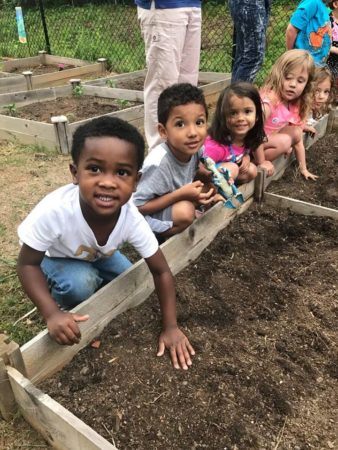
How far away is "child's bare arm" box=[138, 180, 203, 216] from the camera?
2.59m

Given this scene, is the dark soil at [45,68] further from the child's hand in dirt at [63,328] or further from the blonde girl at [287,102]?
the child's hand in dirt at [63,328]

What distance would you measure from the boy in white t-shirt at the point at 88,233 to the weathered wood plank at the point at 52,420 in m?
0.22

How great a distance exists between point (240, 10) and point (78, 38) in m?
7.75

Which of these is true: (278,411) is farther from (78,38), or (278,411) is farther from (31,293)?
(78,38)

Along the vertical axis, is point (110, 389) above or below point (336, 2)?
below

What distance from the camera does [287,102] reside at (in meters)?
3.75

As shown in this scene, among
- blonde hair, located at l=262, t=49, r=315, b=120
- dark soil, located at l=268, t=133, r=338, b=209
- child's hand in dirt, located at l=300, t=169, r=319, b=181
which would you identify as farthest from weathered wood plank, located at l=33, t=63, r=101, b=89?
child's hand in dirt, located at l=300, t=169, r=319, b=181

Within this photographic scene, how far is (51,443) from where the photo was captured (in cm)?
177

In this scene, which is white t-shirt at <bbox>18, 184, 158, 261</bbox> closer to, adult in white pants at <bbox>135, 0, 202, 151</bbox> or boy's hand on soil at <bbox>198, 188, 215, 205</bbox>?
boy's hand on soil at <bbox>198, 188, 215, 205</bbox>

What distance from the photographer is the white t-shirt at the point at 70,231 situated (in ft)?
6.19

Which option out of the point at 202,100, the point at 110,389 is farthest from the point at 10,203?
the point at 110,389

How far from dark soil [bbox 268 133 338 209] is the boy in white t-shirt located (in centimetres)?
193

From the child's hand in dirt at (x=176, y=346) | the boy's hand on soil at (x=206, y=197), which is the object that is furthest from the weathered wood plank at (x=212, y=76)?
the child's hand in dirt at (x=176, y=346)

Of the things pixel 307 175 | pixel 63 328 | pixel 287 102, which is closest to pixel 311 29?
pixel 287 102
